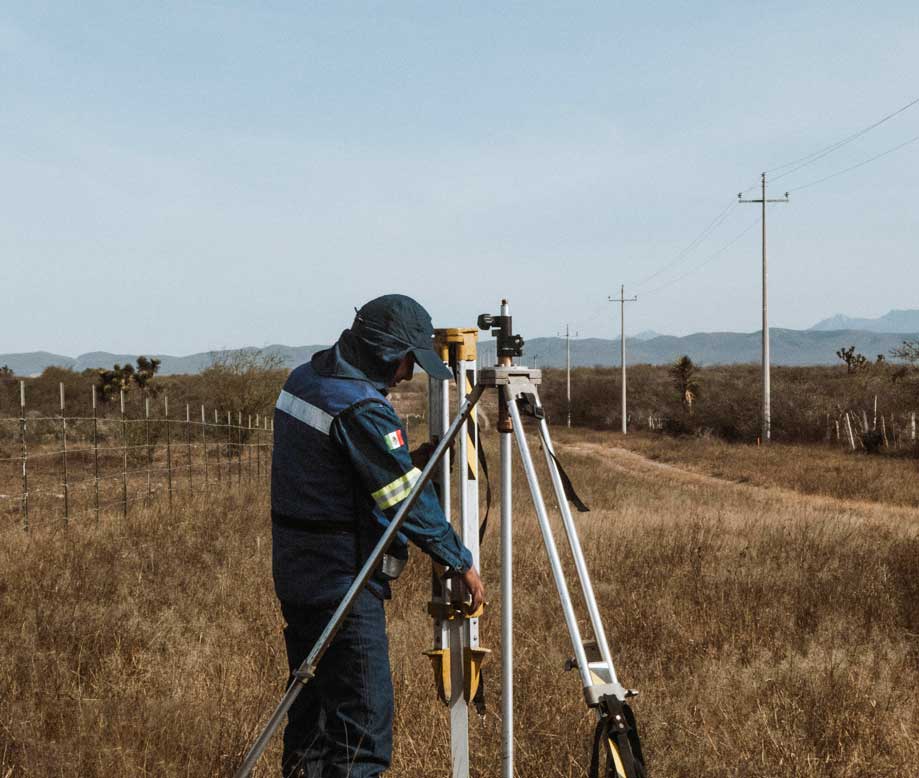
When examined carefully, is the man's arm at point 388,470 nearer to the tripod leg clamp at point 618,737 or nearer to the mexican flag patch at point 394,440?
the mexican flag patch at point 394,440

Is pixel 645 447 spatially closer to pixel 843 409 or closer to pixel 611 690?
pixel 843 409

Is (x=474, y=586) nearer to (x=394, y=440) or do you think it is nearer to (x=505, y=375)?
(x=394, y=440)

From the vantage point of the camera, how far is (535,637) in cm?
535

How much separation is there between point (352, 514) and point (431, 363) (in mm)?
551

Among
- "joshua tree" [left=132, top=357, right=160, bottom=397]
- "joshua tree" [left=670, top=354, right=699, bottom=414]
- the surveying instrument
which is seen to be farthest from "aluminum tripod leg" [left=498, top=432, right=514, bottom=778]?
"joshua tree" [left=670, top=354, right=699, bottom=414]

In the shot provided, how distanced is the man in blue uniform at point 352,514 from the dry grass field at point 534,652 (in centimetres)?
71

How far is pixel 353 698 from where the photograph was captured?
109 inches

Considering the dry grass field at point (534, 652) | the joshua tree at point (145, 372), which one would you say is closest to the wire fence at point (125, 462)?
the joshua tree at point (145, 372)

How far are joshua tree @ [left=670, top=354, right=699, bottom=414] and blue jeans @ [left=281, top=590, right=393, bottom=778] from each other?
4527cm

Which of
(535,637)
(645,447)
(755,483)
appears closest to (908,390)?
(645,447)

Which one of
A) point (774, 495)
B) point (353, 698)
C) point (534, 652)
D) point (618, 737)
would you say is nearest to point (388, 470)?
point (353, 698)

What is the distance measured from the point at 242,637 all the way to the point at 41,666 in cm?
116

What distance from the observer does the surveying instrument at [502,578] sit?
92.9 inches

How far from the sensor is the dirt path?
12.7 metres
